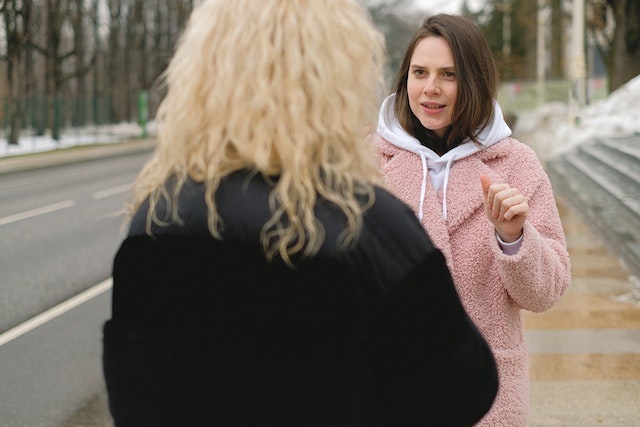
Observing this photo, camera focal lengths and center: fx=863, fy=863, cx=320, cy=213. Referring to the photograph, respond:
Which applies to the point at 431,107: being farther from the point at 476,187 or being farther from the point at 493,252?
the point at 493,252

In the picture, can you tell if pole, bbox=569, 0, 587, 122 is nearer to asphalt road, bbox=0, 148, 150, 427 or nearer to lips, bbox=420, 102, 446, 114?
asphalt road, bbox=0, 148, 150, 427

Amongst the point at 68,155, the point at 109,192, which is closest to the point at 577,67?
the point at 109,192

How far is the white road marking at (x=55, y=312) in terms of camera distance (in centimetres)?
645

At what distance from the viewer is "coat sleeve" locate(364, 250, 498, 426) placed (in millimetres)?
1414

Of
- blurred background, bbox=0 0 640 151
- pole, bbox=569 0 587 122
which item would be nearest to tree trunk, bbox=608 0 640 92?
blurred background, bbox=0 0 640 151

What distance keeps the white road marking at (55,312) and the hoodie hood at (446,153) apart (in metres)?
4.69

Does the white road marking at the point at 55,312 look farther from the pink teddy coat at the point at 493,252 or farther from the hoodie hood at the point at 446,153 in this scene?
the pink teddy coat at the point at 493,252

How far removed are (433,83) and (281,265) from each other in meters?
1.09

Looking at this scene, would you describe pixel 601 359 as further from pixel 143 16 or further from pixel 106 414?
pixel 143 16

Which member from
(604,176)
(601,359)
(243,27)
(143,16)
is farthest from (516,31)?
(243,27)

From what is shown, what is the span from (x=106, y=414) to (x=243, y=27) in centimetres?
366

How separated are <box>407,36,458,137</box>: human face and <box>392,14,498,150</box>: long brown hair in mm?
19

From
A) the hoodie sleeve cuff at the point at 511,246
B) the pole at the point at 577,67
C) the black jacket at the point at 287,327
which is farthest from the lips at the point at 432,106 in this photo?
the pole at the point at 577,67

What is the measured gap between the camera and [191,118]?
4.84ft
